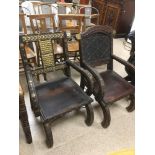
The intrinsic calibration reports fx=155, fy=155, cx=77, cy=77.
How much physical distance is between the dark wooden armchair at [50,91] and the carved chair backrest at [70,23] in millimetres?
759

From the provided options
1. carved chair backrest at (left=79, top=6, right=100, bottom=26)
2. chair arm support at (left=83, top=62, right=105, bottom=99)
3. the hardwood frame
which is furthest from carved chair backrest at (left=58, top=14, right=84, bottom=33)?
the hardwood frame

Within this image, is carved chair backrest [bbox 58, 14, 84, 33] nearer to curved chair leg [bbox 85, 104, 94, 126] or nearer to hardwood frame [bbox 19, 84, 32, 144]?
curved chair leg [bbox 85, 104, 94, 126]

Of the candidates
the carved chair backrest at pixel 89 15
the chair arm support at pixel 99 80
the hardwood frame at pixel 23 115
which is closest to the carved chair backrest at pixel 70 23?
the carved chair backrest at pixel 89 15

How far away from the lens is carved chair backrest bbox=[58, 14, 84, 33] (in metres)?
2.22

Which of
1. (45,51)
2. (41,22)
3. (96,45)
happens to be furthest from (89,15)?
(45,51)

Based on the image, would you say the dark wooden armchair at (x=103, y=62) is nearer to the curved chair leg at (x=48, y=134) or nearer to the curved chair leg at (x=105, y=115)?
the curved chair leg at (x=105, y=115)

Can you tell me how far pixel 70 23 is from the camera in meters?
2.56

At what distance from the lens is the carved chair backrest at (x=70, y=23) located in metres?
2.22

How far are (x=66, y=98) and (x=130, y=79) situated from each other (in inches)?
43.0

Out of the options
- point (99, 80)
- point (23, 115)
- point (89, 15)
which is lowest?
point (23, 115)

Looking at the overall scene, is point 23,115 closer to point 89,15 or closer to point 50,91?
point 50,91

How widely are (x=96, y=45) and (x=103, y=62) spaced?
0.24 meters
